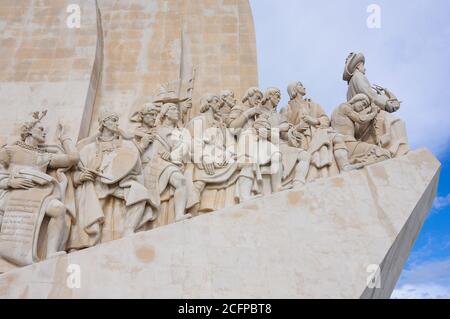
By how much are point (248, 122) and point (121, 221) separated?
2.10m

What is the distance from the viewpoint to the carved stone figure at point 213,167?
6.42 meters

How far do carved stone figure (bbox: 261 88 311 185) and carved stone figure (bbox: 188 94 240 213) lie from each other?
576 mm

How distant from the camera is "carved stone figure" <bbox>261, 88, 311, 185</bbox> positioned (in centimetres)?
652

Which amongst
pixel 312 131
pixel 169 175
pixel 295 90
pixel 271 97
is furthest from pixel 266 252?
pixel 295 90

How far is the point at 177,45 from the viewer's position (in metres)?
8.82

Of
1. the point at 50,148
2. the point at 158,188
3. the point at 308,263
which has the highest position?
A: the point at 50,148

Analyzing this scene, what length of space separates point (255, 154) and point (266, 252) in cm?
148

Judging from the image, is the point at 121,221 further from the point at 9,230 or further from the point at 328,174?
the point at 328,174

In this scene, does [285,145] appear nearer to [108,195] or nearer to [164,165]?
[164,165]

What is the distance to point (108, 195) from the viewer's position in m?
6.27

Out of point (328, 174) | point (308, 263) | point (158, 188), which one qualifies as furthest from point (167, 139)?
point (308, 263)

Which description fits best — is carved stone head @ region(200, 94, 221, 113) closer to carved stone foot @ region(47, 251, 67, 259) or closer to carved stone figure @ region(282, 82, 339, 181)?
carved stone figure @ region(282, 82, 339, 181)

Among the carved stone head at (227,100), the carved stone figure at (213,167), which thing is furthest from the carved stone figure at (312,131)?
the carved stone figure at (213,167)

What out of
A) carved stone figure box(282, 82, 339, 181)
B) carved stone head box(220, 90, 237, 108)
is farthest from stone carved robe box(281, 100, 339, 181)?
carved stone head box(220, 90, 237, 108)
